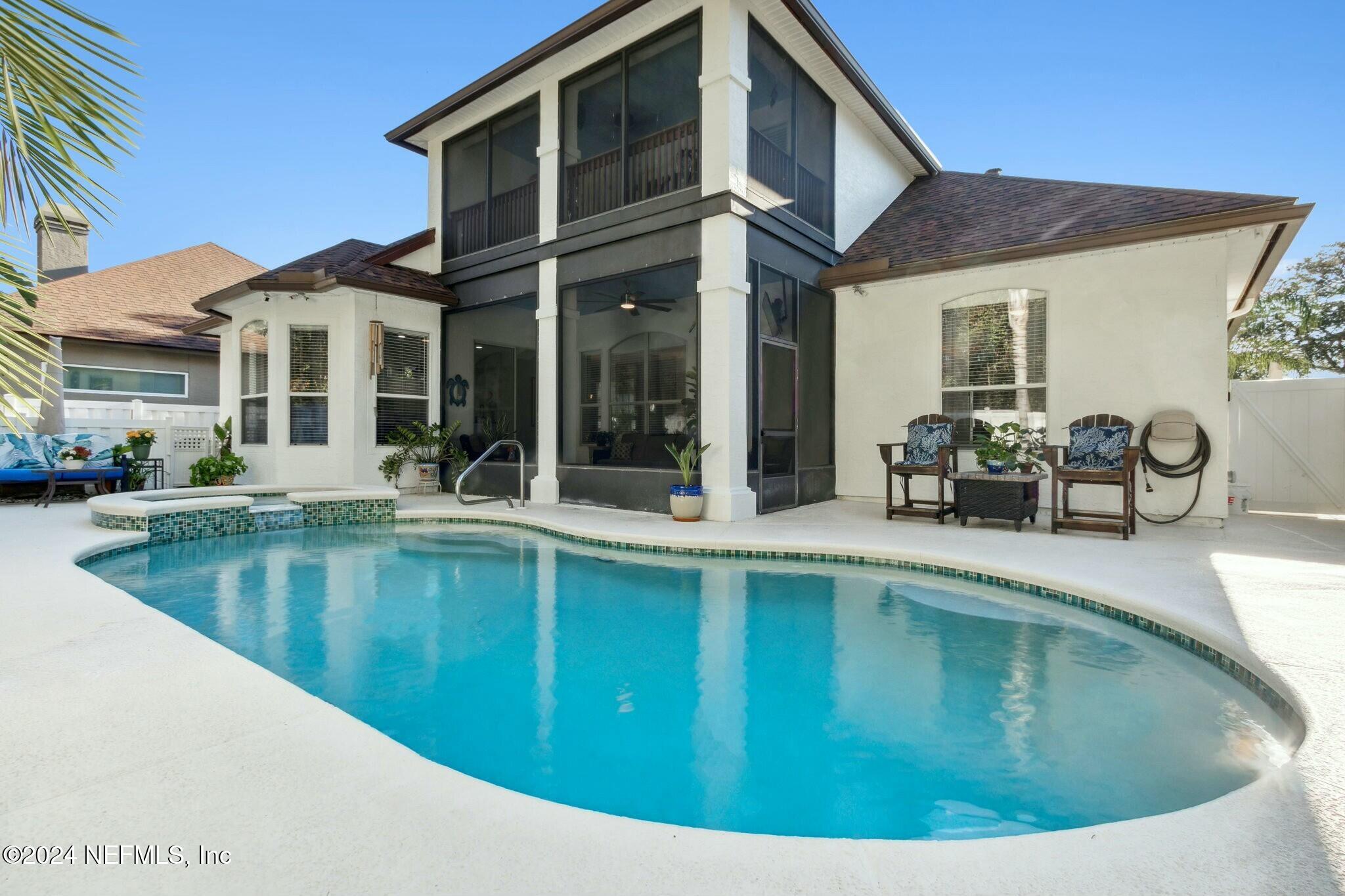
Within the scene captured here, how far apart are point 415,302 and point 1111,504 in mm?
9009

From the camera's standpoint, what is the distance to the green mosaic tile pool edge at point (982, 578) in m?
2.51

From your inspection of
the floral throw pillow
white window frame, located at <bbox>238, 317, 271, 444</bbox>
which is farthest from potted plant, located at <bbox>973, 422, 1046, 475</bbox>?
the floral throw pillow

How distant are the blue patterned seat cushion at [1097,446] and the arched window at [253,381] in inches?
394

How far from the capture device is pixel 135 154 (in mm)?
1417

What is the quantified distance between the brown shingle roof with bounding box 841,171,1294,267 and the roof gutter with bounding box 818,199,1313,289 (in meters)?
0.07

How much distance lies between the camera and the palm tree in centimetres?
114

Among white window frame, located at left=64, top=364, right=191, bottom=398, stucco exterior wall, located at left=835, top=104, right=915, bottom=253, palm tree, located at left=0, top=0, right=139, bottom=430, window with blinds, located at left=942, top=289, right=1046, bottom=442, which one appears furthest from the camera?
white window frame, located at left=64, top=364, right=191, bottom=398

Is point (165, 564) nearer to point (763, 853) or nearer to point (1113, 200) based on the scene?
point (763, 853)

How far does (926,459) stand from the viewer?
22.9 ft

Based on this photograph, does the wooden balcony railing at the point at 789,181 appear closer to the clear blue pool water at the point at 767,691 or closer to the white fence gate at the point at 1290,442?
the clear blue pool water at the point at 767,691

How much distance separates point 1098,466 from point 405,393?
8409mm

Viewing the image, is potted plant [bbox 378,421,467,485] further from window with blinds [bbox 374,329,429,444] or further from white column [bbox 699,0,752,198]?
white column [bbox 699,0,752,198]

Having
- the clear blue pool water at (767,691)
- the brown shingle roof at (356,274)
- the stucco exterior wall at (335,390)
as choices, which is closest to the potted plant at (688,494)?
the clear blue pool water at (767,691)

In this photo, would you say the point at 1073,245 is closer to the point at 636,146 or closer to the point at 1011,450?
the point at 1011,450
